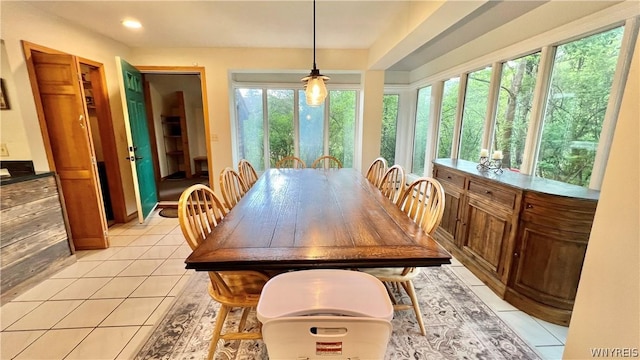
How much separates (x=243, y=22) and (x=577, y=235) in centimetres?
331

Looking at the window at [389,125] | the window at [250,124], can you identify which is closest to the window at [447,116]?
the window at [389,125]

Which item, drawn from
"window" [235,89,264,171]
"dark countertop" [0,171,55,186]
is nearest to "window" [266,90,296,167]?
"window" [235,89,264,171]

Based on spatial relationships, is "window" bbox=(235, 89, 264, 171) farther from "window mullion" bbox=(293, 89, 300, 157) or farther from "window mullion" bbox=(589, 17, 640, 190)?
"window mullion" bbox=(589, 17, 640, 190)

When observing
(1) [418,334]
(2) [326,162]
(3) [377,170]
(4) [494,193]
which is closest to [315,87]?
(3) [377,170]

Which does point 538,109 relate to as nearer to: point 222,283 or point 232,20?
point 222,283

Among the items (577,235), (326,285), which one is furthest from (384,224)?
(577,235)

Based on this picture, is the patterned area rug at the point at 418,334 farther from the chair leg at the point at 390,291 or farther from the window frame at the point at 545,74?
the window frame at the point at 545,74

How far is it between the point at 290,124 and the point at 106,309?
376 centimetres

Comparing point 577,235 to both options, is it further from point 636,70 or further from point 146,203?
point 146,203

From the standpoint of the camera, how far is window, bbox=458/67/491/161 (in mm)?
3098

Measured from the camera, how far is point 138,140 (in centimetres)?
331

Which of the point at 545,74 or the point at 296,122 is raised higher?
the point at 545,74

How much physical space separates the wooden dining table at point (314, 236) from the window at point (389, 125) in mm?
3518

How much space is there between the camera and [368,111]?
151 inches
